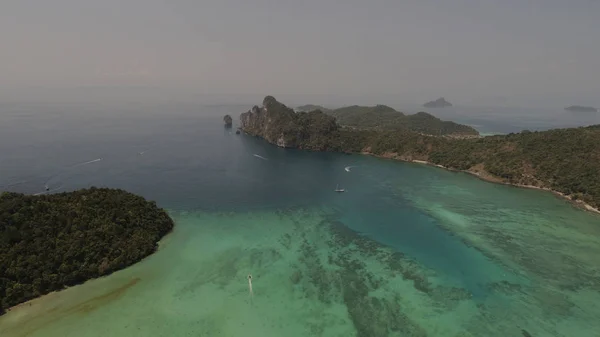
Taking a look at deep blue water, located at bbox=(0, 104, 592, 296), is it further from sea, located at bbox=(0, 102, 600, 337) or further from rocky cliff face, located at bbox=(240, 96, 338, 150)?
rocky cliff face, located at bbox=(240, 96, 338, 150)

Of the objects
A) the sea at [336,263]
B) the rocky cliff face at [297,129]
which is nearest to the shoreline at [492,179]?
the sea at [336,263]

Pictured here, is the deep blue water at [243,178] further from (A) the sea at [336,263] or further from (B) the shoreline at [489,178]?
(B) the shoreline at [489,178]

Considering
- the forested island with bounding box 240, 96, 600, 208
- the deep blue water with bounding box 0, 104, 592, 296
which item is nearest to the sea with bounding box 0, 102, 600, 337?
the deep blue water with bounding box 0, 104, 592, 296

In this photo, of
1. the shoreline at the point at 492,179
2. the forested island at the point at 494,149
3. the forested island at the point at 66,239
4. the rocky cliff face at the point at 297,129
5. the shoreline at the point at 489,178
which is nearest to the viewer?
the forested island at the point at 66,239

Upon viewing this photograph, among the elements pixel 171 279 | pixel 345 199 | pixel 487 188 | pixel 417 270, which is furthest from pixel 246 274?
pixel 487 188

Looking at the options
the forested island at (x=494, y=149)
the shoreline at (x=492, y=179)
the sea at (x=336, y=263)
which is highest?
the forested island at (x=494, y=149)

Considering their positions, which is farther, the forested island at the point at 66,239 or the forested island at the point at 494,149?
the forested island at the point at 494,149

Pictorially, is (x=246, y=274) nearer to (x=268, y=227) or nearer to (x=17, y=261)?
(x=268, y=227)
